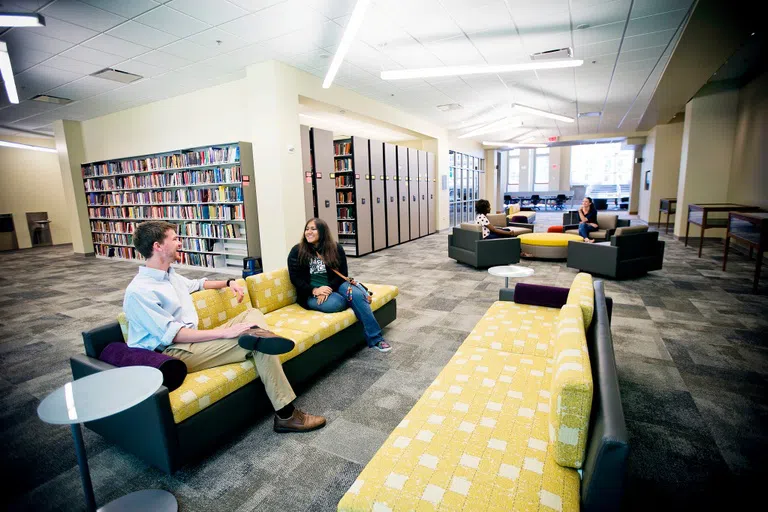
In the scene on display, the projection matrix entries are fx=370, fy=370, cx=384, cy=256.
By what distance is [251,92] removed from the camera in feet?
19.8

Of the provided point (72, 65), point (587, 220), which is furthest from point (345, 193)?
point (587, 220)

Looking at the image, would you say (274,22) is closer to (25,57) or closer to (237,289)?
(237,289)

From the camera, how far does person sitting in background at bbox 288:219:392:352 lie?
10.4 ft

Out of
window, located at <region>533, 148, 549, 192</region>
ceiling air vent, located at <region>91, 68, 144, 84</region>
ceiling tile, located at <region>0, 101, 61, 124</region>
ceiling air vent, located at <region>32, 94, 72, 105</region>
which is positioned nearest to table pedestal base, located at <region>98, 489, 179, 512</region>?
ceiling air vent, located at <region>91, 68, 144, 84</region>

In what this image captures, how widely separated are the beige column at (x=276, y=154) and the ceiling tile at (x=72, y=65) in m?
2.31

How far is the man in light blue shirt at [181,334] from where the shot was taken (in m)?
2.04

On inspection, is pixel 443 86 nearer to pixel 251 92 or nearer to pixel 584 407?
pixel 251 92

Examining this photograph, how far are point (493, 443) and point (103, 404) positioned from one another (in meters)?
1.51

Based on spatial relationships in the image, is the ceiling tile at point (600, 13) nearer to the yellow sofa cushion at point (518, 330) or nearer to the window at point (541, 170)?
the yellow sofa cushion at point (518, 330)

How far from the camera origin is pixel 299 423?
2.22 m

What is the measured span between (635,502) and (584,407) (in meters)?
0.93

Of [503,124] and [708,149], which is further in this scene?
[503,124]

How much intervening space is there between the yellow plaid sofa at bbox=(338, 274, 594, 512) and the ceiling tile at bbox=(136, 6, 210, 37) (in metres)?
4.89

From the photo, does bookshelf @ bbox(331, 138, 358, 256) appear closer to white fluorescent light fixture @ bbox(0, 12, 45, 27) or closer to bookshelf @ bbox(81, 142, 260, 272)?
bookshelf @ bbox(81, 142, 260, 272)
